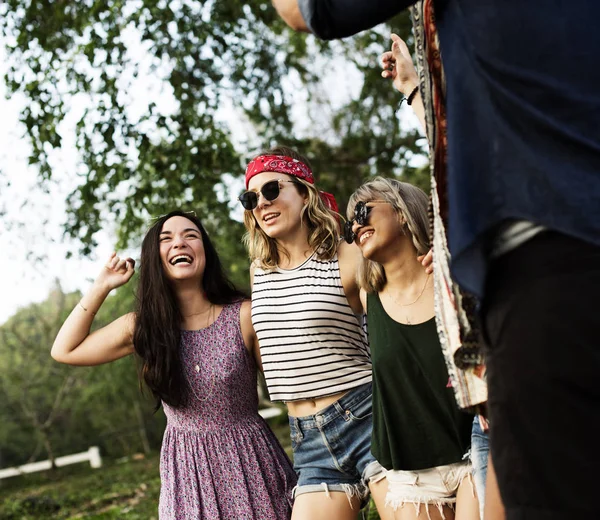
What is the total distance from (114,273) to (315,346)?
123cm

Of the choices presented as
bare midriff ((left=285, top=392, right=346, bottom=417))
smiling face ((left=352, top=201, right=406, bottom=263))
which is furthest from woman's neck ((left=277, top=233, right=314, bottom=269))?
bare midriff ((left=285, top=392, right=346, bottom=417))

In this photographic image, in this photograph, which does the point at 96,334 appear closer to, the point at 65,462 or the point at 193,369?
the point at 193,369

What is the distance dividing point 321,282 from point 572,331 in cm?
253

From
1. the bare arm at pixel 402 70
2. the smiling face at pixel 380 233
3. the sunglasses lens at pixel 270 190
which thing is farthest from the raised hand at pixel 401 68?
the sunglasses lens at pixel 270 190

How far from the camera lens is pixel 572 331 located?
1.40 m

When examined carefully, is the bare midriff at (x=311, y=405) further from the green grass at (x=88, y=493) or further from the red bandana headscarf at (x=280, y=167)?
the green grass at (x=88, y=493)

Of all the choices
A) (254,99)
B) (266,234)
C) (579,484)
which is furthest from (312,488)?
(254,99)

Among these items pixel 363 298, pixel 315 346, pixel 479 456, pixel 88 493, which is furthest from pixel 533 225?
pixel 88 493

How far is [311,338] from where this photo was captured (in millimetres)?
3822

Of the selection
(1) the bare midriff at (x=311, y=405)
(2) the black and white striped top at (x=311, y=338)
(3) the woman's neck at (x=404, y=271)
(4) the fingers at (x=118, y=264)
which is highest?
(4) the fingers at (x=118, y=264)

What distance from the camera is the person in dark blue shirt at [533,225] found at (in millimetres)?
1406

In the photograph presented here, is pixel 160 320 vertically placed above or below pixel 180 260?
below

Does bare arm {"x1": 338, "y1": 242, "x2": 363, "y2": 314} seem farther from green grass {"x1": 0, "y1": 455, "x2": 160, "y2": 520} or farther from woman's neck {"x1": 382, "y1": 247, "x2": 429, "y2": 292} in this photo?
green grass {"x1": 0, "y1": 455, "x2": 160, "y2": 520}

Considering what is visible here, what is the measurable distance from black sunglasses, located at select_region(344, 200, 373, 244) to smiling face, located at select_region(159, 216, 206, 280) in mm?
1074
